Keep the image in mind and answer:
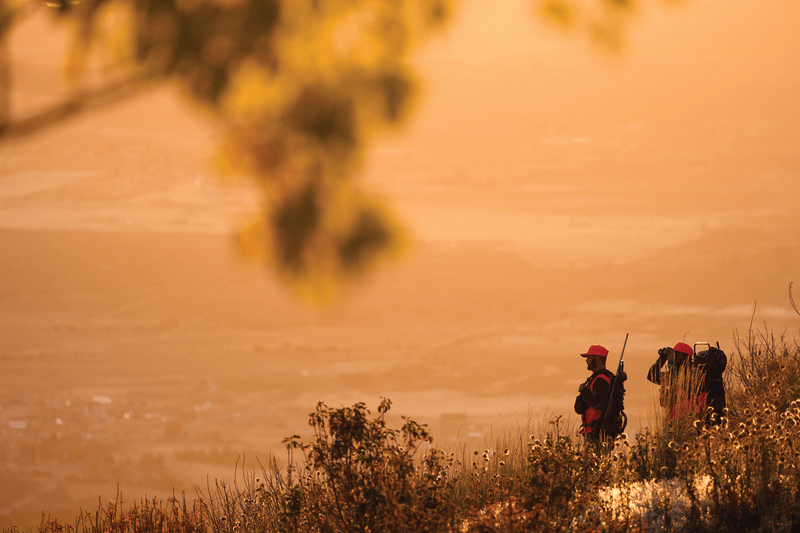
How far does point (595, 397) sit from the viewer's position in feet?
23.6

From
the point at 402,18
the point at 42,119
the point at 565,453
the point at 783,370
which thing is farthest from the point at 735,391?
the point at 42,119

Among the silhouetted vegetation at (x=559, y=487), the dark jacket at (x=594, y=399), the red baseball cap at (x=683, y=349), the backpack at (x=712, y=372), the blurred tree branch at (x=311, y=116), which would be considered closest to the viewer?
the blurred tree branch at (x=311, y=116)

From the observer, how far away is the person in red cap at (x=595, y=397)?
7.18 metres

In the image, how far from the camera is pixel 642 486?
5840 mm

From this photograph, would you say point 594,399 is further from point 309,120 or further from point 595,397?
point 309,120

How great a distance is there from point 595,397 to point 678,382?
96 centimetres

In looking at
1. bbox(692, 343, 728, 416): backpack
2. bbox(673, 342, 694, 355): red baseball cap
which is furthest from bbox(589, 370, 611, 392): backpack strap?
bbox(673, 342, 694, 355): red baseball cap

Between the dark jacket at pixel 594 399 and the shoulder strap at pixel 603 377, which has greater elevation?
the shoulder strap at pixel 603 377

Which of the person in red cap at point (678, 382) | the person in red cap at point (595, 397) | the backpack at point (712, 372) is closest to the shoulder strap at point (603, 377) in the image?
the person in red cap at point (595, 397)

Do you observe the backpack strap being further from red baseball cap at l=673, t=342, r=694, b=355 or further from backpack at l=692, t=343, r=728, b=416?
red baseball cap at l=673, t=342, r=694, b=355

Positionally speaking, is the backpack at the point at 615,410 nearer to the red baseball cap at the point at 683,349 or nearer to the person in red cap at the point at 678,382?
the person in red cap at the point at 678,382

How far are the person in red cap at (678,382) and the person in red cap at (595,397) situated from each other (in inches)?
27.9

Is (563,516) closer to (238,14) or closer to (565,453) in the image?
(565,453)

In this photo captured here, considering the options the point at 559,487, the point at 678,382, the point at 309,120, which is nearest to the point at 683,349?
the point at 678,382
